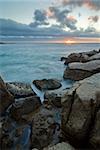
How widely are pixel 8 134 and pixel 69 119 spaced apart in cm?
151

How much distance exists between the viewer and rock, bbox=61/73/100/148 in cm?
614

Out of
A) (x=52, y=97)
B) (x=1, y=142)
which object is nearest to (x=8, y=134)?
(x=1, y=142)

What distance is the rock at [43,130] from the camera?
6578 mm

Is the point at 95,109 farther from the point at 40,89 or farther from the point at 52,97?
the point at 40,89

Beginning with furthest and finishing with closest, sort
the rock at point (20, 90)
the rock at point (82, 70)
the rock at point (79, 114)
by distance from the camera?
the rock at point (82, 70)
the rock at point (20, 90)
the rock at point (79, 114)

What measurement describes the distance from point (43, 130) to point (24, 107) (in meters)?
1.36

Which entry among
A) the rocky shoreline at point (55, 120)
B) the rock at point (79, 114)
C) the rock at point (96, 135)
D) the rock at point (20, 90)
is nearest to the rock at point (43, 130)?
the rocky shoreline at point (55, 120)

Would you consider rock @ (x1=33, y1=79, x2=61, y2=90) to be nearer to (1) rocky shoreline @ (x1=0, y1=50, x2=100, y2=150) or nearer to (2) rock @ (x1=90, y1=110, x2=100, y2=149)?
(1) rocky shoreline @ (x1=0, y1=50, x2=100, y2=150)

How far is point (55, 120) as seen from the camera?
7410 mm

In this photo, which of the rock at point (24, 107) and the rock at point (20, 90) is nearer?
the rock at point (24, 107)

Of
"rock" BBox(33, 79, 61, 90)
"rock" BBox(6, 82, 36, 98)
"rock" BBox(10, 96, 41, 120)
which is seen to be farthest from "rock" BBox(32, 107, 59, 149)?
"rock" BBox(33, 79, 61, 90)

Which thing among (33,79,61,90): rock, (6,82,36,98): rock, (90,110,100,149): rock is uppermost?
(90,110,100,149): rock

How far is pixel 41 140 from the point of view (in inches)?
259

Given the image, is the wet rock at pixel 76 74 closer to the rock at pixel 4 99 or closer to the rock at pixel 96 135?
the rock at pixel 4 99
